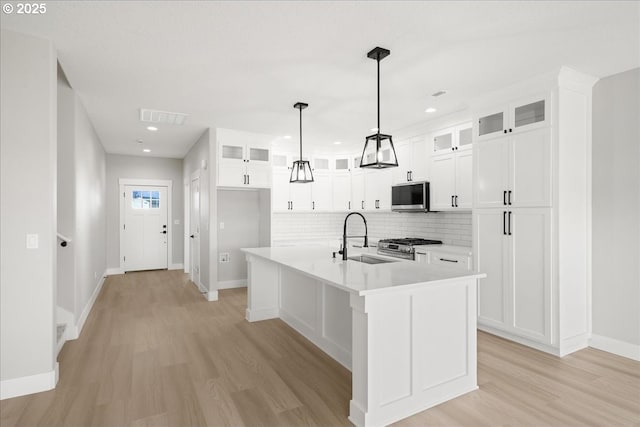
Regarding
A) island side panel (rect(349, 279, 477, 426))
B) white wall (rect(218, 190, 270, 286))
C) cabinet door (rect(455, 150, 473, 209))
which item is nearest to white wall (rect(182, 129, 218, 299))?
white wall (rect(218, 190, 270, 286))

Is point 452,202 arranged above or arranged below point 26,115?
below

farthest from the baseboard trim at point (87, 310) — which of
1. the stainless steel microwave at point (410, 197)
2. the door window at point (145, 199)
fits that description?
the stainless steel microwave at point (410, 197)

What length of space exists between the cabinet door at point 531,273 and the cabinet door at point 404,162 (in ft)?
6.81

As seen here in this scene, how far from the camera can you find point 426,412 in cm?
233

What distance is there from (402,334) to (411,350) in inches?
5.5

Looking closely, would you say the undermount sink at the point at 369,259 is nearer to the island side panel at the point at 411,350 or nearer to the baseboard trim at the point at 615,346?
the island side panel at the point at 411,350

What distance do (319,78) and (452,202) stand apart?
2.49 metres

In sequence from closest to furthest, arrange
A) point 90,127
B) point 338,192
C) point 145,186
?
point 90,127
point 338,192
point 145,186

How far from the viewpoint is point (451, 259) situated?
4.39 meters

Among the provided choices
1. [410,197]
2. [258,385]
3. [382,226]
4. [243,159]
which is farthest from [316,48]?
[382,226]

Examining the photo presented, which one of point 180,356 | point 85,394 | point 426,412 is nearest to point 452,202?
point 426,412

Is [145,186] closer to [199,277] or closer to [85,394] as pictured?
[199,277]

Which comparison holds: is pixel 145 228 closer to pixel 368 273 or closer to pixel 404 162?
pixel 404 162

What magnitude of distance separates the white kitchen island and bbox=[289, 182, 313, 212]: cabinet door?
348 cm
